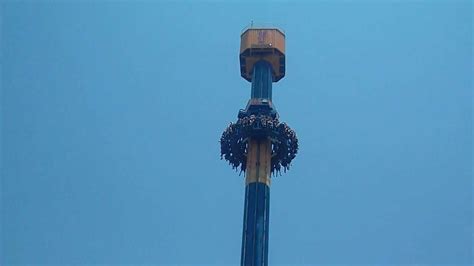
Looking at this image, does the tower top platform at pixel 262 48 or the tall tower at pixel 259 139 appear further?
the tower top platform at pixel 262 48

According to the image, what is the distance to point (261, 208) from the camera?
79750 mm

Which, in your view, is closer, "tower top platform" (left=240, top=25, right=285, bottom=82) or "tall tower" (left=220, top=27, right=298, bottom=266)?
Result: "tall tower" (left=220, top=27, right=298, bottom=266)

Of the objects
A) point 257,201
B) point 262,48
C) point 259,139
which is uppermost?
point 262,48

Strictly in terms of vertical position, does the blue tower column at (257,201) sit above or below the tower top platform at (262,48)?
below

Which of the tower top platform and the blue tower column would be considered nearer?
the blue tower column

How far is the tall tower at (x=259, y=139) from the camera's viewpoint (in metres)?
77.9

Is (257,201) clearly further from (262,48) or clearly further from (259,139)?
(262,48)

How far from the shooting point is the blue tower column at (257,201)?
7631 cm

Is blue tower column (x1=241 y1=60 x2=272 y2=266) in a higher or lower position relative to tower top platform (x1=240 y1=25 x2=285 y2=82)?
lower

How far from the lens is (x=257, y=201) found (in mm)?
80062

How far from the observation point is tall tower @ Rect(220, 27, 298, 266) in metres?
77.9

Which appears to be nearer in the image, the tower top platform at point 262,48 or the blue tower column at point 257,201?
the blue tower column at point 257,201

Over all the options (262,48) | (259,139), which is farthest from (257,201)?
(262,48)

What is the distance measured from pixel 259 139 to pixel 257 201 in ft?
23.1
